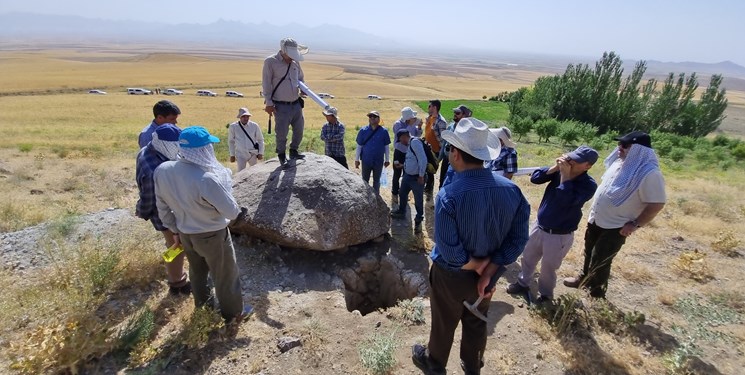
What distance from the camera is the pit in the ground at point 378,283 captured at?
20.4ft

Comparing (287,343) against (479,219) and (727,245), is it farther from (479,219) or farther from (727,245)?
(727,245)

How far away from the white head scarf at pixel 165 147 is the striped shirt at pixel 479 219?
3.14 metres

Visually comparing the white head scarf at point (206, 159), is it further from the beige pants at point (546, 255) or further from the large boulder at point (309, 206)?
the beige pants at point (546, 255)

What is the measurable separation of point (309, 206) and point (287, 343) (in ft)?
8.36

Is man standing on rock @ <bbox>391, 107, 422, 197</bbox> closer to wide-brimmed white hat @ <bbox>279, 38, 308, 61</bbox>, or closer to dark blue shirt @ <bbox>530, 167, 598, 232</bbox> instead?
wide-brimmed white hat @ <bbox>279, 38, 308, 61</bbox>

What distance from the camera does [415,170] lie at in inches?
278

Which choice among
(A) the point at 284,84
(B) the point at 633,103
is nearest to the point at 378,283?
(A) the point at 284,84

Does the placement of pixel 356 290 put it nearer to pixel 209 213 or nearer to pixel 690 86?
pixel 209 213

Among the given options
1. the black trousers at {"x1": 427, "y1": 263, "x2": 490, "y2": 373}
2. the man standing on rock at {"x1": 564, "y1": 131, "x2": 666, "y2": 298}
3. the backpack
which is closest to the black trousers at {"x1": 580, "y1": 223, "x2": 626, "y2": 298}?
the man standing on rock at {"x1": 564, "y1": 131, "x2": 666, "y2": 298}

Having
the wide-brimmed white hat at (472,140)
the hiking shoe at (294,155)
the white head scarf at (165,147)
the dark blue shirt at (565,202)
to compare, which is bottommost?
the hiking shoe at (294,155)

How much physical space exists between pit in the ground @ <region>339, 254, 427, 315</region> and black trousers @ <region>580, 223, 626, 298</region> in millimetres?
2268

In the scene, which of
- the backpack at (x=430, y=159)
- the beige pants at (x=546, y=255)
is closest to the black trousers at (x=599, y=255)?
the beige pants at (x=546, y=255)

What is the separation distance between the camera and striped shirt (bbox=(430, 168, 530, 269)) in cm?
310

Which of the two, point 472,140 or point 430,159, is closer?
A: point 472,140
